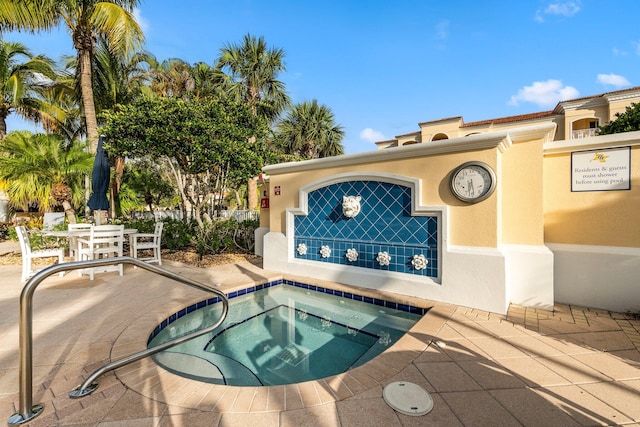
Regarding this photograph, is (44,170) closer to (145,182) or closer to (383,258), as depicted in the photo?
(145,182)

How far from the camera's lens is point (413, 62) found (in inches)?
440

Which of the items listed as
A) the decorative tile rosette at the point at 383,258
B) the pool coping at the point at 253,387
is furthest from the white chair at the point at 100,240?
the decorative tile rosette at the point at 383,258

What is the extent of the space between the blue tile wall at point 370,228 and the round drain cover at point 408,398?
2471 mm

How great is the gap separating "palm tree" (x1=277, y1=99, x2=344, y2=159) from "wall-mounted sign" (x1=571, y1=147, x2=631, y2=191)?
15255 millimetres

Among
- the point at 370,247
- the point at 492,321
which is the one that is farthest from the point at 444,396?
the point at 370,247

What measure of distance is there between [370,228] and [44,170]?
10.3 metres

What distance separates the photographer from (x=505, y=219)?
413 centimetres

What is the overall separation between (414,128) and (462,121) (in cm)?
357

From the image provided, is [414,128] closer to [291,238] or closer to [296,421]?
[291,238]

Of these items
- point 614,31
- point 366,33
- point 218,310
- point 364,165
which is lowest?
point 218,310

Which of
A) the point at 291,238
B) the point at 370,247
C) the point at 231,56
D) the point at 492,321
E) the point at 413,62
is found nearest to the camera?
the point at 492,321

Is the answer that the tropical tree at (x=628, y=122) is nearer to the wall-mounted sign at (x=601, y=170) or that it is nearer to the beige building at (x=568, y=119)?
the wall-mounted sign at (x=601, y=170)

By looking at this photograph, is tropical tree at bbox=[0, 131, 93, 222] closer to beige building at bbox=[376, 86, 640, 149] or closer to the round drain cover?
the round drain cover

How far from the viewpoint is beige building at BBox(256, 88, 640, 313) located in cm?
375
